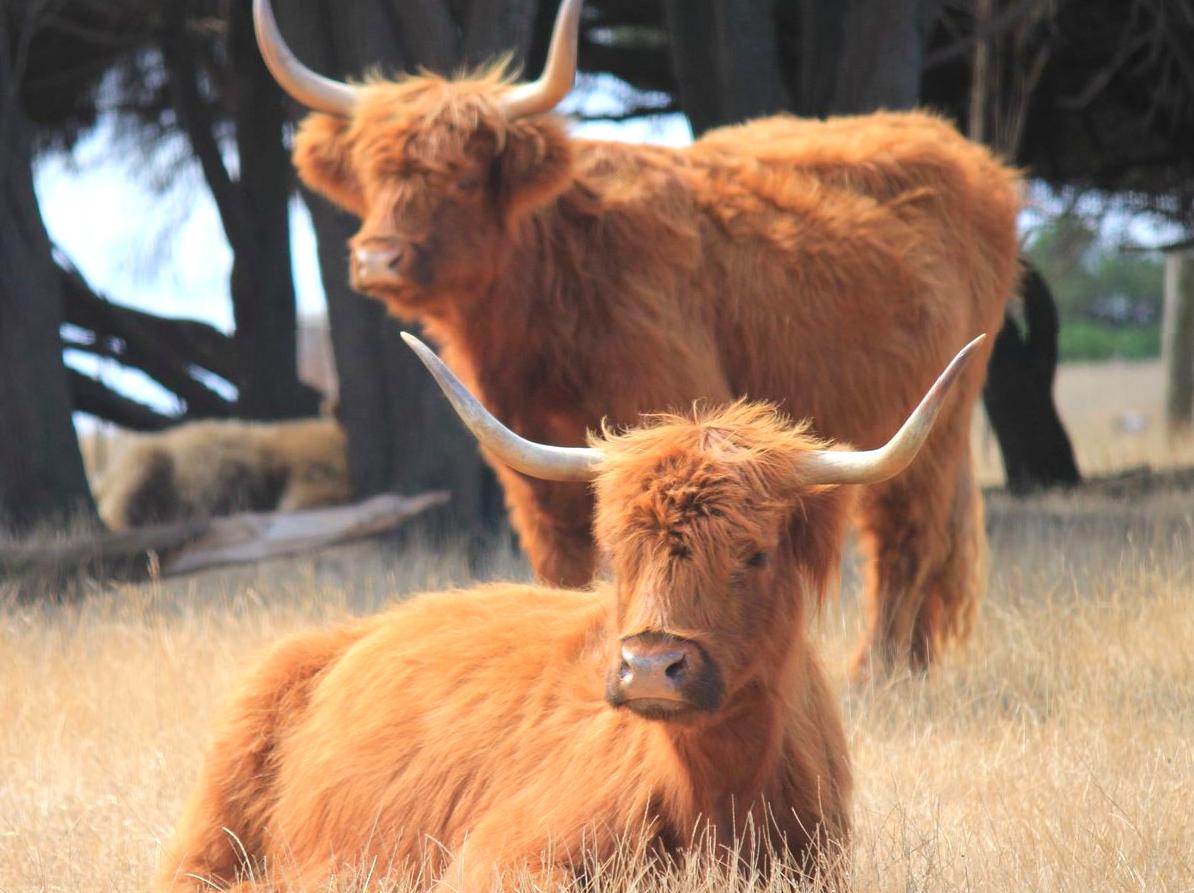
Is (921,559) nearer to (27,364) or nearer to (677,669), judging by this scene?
(677,669)

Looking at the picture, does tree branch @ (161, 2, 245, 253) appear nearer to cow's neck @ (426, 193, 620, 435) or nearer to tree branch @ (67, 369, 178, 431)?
tree branch @ (67, 369, 178, 431)

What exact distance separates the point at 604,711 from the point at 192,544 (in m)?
5.71

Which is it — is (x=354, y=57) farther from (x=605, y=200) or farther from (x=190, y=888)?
(x=190, y=888)

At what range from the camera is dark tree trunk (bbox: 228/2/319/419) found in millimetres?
13570

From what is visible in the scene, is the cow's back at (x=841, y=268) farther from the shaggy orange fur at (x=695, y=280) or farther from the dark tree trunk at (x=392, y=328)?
the dark tree trunk at (x=392, y=328)

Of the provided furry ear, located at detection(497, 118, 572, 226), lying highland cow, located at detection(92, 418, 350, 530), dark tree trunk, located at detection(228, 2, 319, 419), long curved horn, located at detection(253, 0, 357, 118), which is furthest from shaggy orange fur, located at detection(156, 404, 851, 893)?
dark tree trunk, located at detection(228, 2, 319, 419)

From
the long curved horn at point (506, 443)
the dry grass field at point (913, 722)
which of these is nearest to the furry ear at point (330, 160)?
the dry grass field at point (913, 722)

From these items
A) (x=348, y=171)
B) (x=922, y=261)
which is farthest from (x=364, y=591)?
(x=922, y=261)

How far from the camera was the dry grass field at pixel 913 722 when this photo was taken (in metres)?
3.81

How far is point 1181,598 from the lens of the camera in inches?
252

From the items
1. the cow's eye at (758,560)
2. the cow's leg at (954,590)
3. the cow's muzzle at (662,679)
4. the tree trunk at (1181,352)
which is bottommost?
the tree trunk at (1181,352)

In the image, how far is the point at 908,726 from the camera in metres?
5.38

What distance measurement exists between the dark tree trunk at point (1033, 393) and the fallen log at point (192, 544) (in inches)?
205

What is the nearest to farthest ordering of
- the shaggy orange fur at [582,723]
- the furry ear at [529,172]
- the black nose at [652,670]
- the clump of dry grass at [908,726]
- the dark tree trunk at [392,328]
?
the black nose at [652,670] < the shaggy orange fur at [582,723] < the clump of dry grass at [908,726] < the furry ear at [529,172] < the dark tree trunk at [392,328]
